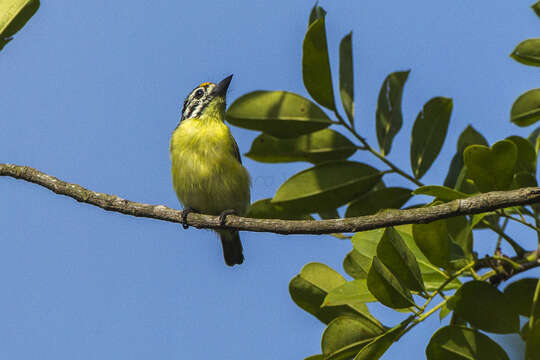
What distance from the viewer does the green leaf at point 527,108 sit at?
9.25 feet

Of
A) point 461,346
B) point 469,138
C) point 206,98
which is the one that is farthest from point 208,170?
point 461,346

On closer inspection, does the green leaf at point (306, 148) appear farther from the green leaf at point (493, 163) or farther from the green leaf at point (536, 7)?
the green leaf at point (536, 7)

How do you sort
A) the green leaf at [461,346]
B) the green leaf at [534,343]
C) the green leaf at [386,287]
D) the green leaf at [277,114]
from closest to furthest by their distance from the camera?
the green leaf at [534,343] < the green leaf at [386,287] < the green leaf at [461,346] < the green leaf at [277,114]

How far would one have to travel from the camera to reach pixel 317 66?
2.65 meters

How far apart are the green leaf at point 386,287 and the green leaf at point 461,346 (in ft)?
0.58

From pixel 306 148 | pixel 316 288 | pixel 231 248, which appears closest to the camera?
pixel 316 288

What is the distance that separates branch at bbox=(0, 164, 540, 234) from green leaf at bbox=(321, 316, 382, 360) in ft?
1.16

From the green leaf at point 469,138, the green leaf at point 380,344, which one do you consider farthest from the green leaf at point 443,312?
the green leaf at point 469,138

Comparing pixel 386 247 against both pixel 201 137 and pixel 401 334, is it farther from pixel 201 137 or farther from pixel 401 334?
pixel 201 137

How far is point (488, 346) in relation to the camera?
87.0 inches

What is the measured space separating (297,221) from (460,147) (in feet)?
3.72

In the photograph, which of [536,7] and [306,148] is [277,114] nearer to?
[306,148]

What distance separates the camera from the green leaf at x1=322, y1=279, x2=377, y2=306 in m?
2.17

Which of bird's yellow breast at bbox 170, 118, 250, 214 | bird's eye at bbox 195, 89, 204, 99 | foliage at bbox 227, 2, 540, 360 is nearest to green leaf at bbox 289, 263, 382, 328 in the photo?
foliage at bbox 227, 2, 540, 360
